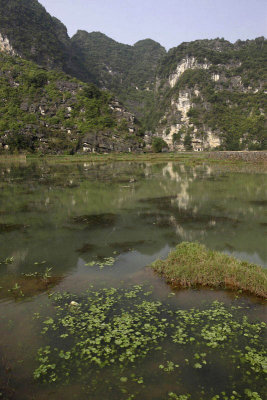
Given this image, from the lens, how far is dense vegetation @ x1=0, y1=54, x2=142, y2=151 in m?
103

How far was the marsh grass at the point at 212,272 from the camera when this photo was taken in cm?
1083

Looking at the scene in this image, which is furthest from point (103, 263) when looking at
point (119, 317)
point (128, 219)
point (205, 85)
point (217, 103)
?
point (205, 85)

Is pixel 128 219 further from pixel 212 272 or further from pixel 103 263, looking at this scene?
pixel 212 272

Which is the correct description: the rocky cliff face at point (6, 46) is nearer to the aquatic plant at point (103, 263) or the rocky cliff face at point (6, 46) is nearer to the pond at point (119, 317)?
the pond at point (119, 317)

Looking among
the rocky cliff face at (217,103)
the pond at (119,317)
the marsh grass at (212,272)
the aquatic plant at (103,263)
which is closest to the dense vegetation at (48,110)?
the rocky cliff face at (217,103)

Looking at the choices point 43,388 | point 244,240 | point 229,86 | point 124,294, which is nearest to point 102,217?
point 244,240

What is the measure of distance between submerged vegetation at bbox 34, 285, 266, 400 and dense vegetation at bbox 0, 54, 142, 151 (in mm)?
97400

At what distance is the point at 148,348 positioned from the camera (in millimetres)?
7664

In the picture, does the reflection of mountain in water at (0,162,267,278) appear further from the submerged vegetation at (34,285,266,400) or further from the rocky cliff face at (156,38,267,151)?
the rocky cliff face at (156,38,267,151)

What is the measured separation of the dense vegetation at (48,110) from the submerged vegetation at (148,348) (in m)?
97.4

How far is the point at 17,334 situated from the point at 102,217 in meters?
13.5

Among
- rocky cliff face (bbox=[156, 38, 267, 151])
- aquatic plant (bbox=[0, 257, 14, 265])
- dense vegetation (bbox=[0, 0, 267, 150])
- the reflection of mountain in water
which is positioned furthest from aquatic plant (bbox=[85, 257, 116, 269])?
dense vegetation (bbox=[0, 0, 267, 150])

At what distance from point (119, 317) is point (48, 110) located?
119m

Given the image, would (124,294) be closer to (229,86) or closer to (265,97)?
(265,97)
